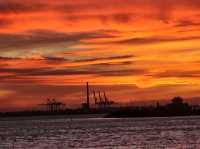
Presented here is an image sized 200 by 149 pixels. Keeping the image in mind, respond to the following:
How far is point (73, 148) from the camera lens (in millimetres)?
75312

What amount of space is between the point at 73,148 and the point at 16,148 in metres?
8.01

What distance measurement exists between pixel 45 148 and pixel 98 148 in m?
6.47

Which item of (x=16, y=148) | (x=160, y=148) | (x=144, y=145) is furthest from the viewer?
(x=16, y=148)

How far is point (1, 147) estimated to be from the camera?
82500 mm

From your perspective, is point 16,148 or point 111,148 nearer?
point 111,148

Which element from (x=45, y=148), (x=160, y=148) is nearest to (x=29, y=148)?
(x=45, y=148)

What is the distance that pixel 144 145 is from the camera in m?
74.7

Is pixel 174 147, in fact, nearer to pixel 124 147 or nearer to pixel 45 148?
pixel 124 147

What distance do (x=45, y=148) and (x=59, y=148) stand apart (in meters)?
1.61

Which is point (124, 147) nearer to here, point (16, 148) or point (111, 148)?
point (111, 148)

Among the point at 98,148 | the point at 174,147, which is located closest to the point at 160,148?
the point at 174,147

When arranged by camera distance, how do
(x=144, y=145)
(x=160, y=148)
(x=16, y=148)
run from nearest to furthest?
(x=160, y=148) → (x=144, y=145) → (x=16, y=148)

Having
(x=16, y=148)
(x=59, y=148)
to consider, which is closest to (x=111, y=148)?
(x=59, y=148)

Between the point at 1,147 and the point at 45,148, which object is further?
the point at 1,147
